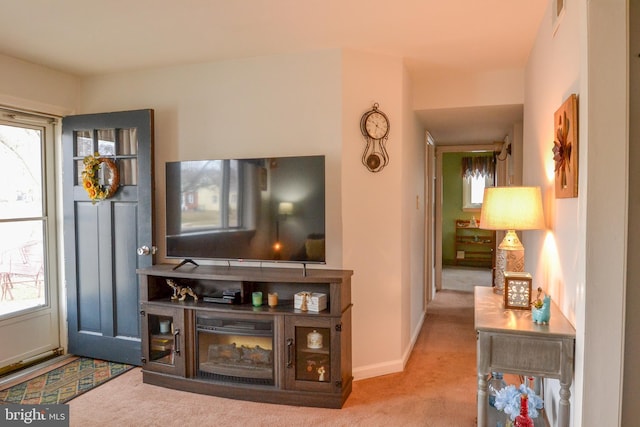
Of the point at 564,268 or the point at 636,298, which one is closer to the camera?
the point at 636,298

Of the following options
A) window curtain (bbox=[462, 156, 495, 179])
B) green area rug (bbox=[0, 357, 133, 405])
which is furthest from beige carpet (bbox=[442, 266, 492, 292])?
green area rug (bbox=[0, 357, 133, 405])

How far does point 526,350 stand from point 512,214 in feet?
2.61

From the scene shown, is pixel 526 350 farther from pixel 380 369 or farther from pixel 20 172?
pixel 20 172

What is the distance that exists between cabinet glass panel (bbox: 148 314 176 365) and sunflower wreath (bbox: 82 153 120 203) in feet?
3.73

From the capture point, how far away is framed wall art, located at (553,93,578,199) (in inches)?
71.2

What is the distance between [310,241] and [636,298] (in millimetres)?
1909

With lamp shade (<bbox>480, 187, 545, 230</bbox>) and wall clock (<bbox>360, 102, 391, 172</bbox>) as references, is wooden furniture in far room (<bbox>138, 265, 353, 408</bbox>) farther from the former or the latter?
lamp shade (<bbox>480, 187, 545, 230</bbox>)

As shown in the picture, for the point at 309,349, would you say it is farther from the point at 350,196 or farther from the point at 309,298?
the point at 350,196

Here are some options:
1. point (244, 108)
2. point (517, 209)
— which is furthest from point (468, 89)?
point (244, 108)

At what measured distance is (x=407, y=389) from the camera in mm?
3199

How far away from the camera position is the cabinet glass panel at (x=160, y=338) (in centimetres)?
332

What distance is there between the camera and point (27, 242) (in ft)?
12.2

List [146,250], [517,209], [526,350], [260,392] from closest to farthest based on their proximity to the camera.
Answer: [526,350] → [517,209] → [260,392] → [146,250]

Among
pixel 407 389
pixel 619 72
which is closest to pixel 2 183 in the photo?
pixel 407 389
